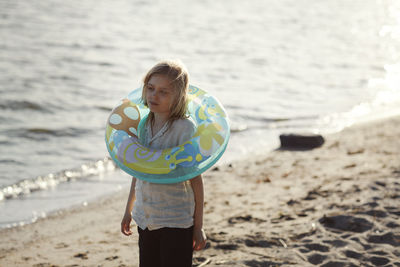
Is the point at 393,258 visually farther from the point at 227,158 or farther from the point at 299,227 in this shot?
the point at 227,158

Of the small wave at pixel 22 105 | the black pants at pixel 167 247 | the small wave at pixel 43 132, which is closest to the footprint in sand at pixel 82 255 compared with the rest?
the black pants at pixel 167 247

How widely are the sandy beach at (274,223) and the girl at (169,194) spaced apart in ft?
4.09

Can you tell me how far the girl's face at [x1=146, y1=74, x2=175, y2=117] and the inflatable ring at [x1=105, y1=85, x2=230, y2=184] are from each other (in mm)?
214

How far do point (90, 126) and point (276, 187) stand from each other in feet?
12.5

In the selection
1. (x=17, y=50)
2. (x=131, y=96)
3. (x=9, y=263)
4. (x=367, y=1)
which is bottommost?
(x=9, y=263)

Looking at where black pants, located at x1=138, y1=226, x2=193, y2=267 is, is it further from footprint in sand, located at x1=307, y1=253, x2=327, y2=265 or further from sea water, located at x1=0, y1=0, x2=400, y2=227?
sea water, located at x1=0, y1=0, x2=400, y2=227

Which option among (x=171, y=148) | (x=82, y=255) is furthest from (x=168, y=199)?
(x=82, y=255)

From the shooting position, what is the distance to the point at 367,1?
2858 cm

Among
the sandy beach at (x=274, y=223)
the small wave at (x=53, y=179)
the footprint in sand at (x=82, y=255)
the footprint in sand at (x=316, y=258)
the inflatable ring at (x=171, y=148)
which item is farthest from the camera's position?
the small wave at (x=53, y=179)

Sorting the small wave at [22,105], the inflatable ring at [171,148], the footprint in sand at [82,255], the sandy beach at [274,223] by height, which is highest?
the small wave at [22,105]

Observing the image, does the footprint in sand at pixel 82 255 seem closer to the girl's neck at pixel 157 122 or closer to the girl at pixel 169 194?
the girl at pixel 169 194

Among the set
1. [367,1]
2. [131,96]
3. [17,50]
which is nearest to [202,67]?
[17,50]

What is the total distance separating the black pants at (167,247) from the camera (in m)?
3.01

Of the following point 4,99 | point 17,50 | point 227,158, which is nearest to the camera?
point 227,158
